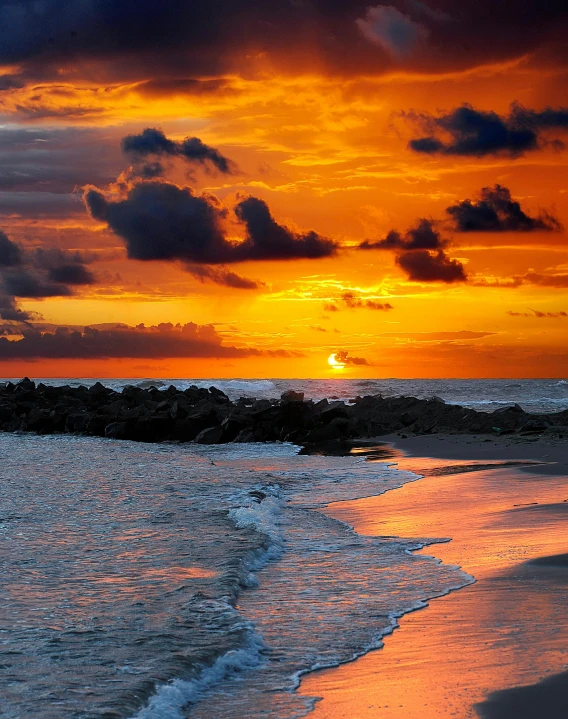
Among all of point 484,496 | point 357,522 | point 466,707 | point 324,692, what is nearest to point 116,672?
point 324,692

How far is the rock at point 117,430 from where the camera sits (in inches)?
1041

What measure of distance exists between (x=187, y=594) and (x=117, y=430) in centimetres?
2022

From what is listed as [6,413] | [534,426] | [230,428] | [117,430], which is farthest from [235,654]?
[6,413]

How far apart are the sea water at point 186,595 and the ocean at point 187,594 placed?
0.06 ft

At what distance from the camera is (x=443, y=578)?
285 inches

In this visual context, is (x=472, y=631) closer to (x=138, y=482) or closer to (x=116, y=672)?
(x=116, y=672)

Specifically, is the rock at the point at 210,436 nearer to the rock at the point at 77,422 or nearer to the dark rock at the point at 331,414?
the dark rock at the point at 331,414

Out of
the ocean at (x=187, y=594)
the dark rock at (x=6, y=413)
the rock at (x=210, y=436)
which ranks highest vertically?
the ocean at (x=187, y=594)

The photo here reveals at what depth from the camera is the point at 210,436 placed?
24750mm

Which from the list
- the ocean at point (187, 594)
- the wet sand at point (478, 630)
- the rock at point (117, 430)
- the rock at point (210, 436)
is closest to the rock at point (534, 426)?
the ocean at point (187, 594)

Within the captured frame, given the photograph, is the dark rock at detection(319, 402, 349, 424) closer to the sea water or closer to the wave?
the sea water

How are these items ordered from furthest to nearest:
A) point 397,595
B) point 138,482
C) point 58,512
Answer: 1. point 138,482
2. point 58,512
3. point 397,595

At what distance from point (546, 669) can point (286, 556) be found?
415 centimetres

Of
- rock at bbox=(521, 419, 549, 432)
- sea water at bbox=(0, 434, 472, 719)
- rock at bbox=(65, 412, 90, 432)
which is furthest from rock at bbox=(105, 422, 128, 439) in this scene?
sea water at bbox=(0, 434, 472, 719)
